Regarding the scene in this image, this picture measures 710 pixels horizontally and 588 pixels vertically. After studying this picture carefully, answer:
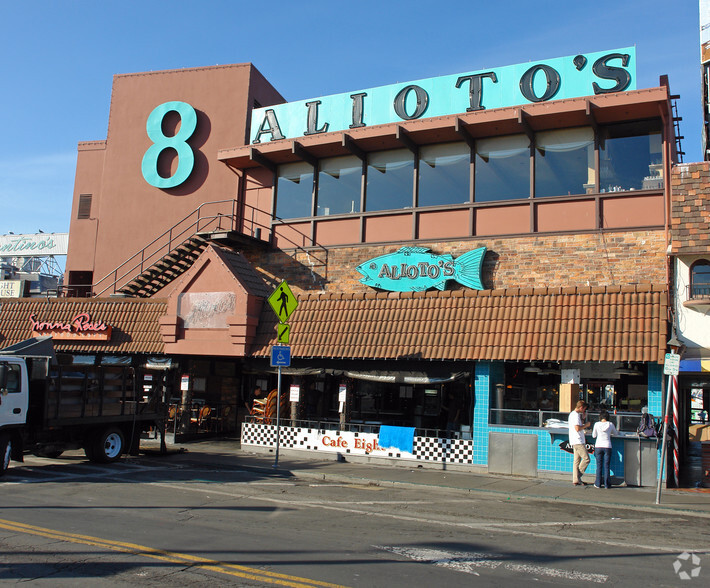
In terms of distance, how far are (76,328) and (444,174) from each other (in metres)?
13.6

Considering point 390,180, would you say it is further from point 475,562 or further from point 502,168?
point 475,562

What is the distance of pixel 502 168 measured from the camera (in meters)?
19.2

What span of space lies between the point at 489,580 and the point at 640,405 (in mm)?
10232

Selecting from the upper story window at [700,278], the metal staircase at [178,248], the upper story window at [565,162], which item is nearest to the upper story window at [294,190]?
the metal staircase at [178,248]

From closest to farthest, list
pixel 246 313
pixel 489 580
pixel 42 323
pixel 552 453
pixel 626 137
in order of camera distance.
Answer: pixel 489 580 → pixel 552 453 → pixel 626 137 → pixel 246 313 → pixel 42 323

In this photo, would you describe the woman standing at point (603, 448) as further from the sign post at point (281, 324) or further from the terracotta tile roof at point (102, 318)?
the terracotta tile roof at point (102, 318)

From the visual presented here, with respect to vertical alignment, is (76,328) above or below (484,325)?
below

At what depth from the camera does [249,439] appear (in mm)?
18984

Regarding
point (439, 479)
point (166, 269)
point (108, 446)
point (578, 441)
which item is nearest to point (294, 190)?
point (166, 269)

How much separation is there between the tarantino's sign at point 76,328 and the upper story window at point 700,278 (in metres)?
17.7

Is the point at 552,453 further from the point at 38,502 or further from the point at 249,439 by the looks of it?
the point at 38,502

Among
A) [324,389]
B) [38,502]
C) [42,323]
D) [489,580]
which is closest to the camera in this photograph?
[489,580]

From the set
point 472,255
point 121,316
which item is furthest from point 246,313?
point 472,255

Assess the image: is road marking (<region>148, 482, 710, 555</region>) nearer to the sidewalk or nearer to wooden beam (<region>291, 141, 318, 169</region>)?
the sidewalk
